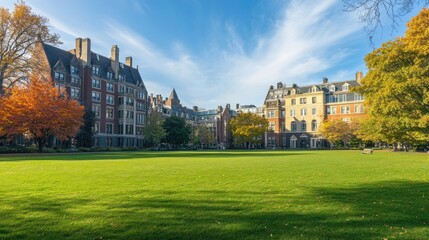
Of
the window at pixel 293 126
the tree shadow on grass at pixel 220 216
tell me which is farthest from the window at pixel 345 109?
the tree shadow on grass at pixel 220 216

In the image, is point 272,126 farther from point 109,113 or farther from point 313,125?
point 109,113

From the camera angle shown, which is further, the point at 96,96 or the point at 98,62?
the point at 98,62

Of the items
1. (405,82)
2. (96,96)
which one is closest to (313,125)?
(96,96)

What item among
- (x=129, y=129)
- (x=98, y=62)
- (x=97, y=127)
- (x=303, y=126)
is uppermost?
(x=98, y=62)

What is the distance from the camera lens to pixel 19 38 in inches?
1448

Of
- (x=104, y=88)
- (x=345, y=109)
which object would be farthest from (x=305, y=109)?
(x=104, y=88)

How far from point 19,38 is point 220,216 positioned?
39.1 m

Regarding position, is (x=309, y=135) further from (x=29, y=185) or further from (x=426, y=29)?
(x=29, y=185)

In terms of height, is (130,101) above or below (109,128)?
above

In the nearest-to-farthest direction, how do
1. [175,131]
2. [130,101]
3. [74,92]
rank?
[74,92], [130,101], [175,131]

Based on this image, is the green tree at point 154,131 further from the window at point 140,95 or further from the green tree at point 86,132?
the green tree at point 86,132

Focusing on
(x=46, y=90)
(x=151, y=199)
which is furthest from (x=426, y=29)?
(x=46, y=90)

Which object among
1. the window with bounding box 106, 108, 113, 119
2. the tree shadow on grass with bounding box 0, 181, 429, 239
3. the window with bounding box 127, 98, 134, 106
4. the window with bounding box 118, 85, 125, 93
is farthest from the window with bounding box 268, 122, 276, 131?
the tree shadow on grass with bounding box 0, 181, 429, 239

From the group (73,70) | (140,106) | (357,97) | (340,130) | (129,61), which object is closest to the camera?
(73,70)
